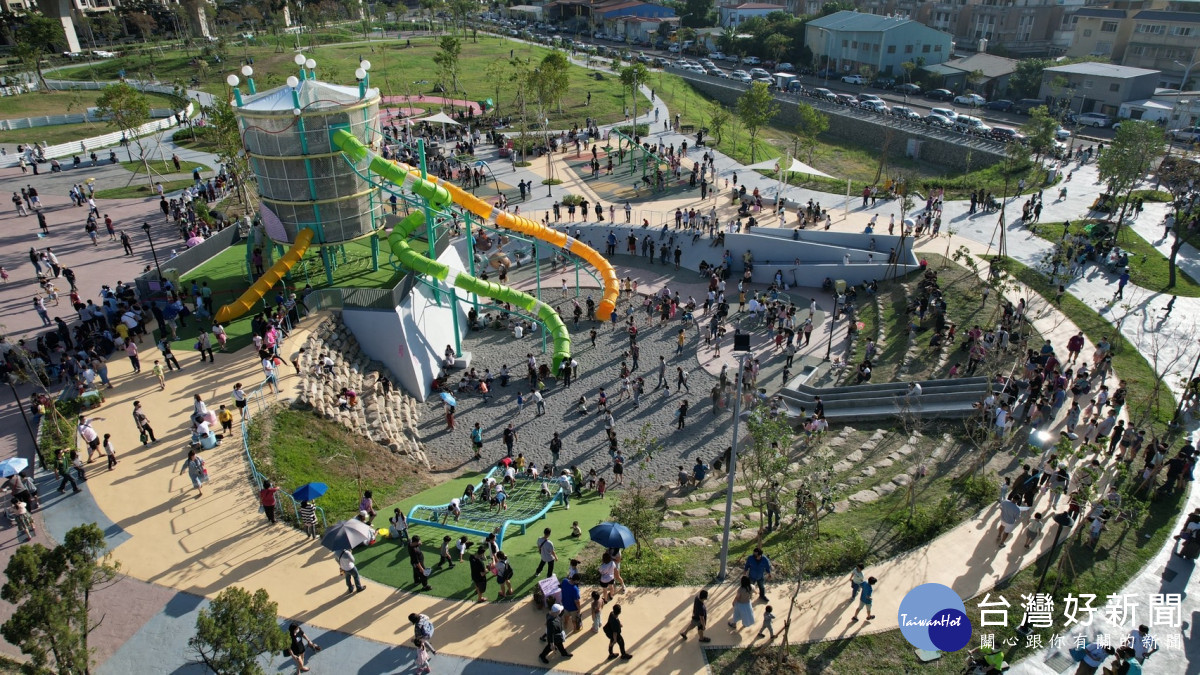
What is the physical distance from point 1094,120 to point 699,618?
207 feet

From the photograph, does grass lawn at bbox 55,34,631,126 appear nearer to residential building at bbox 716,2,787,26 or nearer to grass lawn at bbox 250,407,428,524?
residential building at bbox 716,2,787,26

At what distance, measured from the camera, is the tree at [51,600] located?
10.5m

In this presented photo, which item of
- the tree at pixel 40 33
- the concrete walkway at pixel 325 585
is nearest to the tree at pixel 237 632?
the concrete walkway at pixel 325 585

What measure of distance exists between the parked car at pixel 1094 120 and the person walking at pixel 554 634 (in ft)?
205

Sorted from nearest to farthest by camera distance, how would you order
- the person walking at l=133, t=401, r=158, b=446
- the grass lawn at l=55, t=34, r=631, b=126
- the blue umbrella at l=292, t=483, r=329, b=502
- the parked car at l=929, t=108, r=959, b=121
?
the blue umbrella at l=292, t=483, r=329, b=502
the person walking at l=133, t=401, r=158, b=446
the parked car at l=929, t=108, r=959, b=121
the grass lawn at l=55, t=34, r=631, b=126

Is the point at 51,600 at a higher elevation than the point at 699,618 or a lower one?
higher

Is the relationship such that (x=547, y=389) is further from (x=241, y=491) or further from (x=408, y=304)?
(x=241, y=491)

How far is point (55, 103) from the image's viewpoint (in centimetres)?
6322

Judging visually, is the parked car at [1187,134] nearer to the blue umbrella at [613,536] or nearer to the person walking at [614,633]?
the blue umbrella at [613,536]

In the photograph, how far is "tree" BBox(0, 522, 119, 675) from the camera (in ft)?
34.4

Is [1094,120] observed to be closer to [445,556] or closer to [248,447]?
[445,556]

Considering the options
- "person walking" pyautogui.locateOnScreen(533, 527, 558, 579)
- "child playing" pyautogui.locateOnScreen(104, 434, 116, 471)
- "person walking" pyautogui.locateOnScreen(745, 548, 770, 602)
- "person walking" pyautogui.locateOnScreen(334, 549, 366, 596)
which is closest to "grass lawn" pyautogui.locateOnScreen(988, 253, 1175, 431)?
"person walking" pyautogui.locateOnScreen(745, 548, 770, 602)

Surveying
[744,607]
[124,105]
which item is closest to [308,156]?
[744,607]

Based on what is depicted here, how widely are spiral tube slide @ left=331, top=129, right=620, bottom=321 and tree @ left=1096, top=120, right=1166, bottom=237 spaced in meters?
24.1
